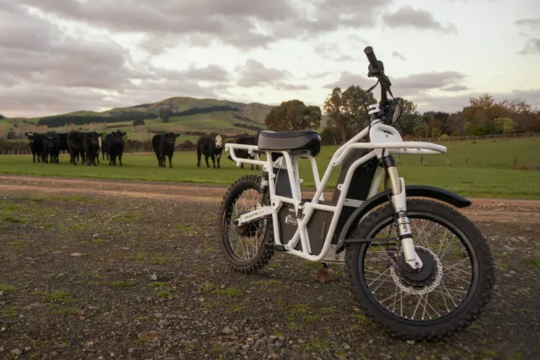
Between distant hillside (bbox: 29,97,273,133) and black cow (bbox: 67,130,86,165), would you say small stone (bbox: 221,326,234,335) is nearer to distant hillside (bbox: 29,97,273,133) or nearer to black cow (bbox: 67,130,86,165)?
black cow (bbox: 67,130,86,165)

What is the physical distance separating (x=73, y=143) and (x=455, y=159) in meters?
35.2

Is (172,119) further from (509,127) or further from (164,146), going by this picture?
(164,146)

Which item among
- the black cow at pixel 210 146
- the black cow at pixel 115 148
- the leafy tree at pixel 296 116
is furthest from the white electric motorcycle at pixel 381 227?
the leafy tree at pixel 296 116

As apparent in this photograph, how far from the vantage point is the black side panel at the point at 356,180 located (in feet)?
13.2

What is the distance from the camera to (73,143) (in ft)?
113

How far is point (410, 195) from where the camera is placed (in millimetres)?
3777

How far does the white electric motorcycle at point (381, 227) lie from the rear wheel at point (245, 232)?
0.02 metres

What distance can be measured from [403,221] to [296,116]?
248ft

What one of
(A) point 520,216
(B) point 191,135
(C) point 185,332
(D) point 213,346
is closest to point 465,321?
(D) point 213,346

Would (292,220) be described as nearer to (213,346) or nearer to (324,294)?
(324,294)

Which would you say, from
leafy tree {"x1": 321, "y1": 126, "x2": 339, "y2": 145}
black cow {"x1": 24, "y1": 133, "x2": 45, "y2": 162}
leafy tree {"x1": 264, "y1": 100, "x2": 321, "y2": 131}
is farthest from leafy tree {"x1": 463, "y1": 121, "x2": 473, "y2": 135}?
black cow {"x1": 24, "y1": 133, "x2": 45, "y2": 162}

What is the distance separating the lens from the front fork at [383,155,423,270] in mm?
3447

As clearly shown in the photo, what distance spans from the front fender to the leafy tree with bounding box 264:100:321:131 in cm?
7391

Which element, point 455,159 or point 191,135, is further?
point 191,135
